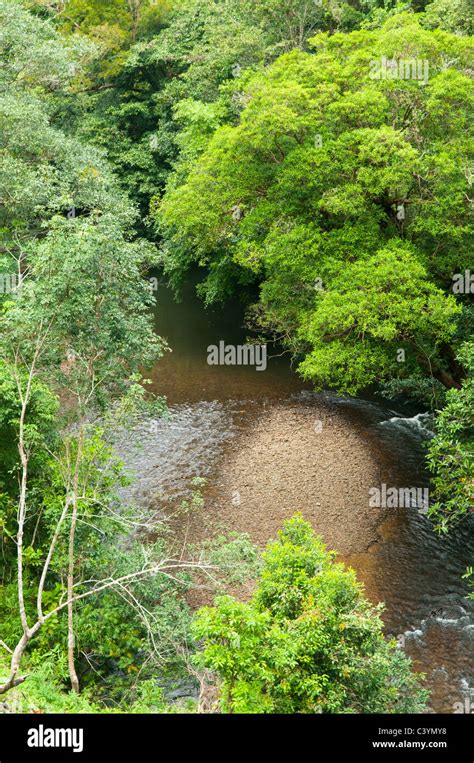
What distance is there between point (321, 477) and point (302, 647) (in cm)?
836

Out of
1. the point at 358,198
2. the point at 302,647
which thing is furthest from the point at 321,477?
the point at 302,647

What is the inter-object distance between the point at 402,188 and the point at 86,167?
35.0 feet

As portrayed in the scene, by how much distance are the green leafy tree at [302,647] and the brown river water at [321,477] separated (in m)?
2.81

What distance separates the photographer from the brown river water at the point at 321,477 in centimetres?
1133

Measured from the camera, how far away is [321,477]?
1535cm

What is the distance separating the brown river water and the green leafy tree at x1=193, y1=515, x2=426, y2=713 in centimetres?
281
